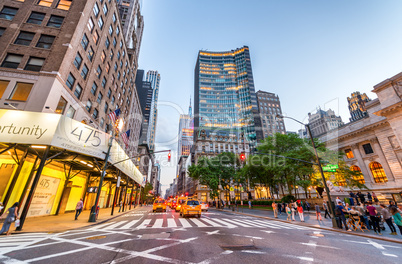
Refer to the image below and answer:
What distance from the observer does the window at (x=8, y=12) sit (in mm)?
18953

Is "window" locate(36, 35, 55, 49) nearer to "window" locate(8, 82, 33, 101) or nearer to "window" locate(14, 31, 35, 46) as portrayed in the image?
"window" locate(14, 31, 35, 46)

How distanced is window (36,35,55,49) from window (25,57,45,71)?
2.00m

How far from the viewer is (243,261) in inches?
201

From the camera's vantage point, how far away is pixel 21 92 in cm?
1606

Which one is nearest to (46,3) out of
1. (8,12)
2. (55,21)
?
(55,21)

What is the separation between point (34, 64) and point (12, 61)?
200 centimetres

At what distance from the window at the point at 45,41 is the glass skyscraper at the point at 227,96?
272ft

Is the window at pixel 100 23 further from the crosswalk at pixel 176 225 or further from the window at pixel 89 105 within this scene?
the crosswalk at pixel 176 225

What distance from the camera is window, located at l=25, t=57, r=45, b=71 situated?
17.2 m

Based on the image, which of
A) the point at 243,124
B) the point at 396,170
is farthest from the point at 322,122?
the point at 396,170

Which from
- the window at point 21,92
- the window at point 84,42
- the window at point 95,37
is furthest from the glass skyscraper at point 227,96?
the window at point 21,92

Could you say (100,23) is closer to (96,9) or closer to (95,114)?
(96,9)

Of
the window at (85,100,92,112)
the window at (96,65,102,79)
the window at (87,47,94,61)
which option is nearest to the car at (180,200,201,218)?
the window at (85,100,92,112)

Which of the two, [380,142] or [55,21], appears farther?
[380,142]
